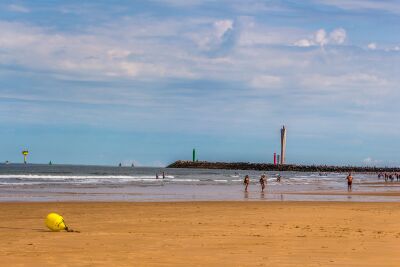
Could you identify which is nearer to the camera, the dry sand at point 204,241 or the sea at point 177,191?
the dry sand at point 204,241

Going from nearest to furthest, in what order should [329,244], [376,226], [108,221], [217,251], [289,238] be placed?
1. [217,251]
2. [329,244]
3. [289,238]
4. [376,226]
5. [108,221]

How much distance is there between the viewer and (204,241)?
47.9 feet

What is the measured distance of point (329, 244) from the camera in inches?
552

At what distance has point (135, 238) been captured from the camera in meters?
15.2

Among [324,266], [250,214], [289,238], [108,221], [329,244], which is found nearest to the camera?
[324,266]

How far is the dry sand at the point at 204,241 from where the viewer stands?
11.8 metres

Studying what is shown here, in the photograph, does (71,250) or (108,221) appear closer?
(71,250)

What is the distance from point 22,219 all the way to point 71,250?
8.60 m

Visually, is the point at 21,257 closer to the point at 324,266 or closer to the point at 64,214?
the point at 324,266

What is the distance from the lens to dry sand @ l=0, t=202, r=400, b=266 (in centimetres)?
1177

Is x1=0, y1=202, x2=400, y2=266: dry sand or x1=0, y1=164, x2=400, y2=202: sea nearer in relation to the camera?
x1=0, y1=202, x2=400, y2=266: dry sand

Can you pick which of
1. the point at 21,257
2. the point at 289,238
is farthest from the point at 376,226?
the point at 21,257

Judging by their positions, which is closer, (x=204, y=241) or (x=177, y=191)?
(x=204, y=241)

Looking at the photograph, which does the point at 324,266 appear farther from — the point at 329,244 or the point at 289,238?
the point at 289,238
